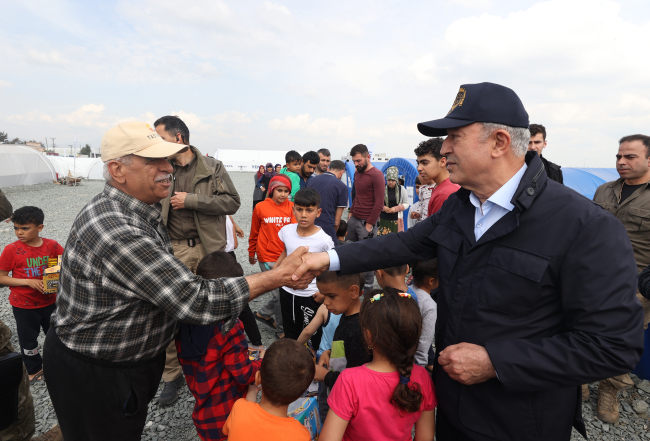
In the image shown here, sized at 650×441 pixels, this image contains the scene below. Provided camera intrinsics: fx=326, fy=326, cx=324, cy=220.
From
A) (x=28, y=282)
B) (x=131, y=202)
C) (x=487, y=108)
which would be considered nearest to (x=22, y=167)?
(x=28, y=282)

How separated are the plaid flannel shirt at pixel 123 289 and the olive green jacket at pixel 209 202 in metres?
1.61

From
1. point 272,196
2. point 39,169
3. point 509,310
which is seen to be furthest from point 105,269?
point 39,169

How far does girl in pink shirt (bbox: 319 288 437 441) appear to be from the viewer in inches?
67.4

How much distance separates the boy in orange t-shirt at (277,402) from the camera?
173 centimetres

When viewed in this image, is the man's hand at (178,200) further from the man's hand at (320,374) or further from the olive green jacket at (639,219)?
the olive green jacket at (639,219)

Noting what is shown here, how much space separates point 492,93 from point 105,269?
210 centimetres

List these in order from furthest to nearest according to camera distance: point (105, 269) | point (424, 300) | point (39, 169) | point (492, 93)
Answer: point (39, 169)
point (424, 300)
point (105, 269)
point (492, 93)

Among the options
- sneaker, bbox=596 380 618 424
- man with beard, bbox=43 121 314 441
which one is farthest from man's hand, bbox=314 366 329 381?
sneaker, bbox=596 380 618 424

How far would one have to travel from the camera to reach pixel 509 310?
142cm

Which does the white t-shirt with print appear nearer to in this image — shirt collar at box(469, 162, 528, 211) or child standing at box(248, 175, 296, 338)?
child standing at box(248, 175, 296, 338)

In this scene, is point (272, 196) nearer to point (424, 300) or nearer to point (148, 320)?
point (424, 300)

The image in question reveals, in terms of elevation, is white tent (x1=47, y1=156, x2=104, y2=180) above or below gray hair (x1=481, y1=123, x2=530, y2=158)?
below

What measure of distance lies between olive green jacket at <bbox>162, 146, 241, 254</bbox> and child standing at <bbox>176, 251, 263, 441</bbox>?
155cm

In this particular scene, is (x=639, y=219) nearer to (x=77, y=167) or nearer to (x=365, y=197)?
(x=365, y=197)
